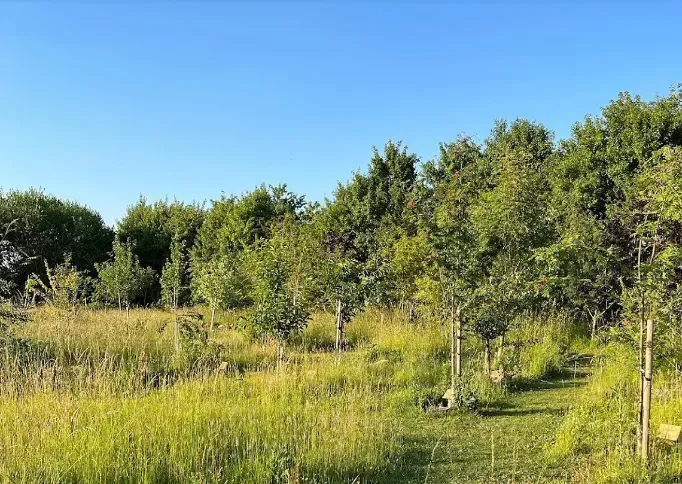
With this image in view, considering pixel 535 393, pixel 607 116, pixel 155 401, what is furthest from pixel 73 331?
pixel 607 116

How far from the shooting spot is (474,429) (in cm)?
546

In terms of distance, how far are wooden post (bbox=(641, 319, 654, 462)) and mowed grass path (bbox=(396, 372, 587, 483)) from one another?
1.92 feet

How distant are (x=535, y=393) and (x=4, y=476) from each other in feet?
19.4

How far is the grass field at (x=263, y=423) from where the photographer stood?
3.76 metres

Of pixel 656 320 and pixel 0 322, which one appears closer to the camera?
pixel 656 320

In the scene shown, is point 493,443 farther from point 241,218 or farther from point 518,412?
point 241,218

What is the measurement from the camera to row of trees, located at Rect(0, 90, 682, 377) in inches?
204

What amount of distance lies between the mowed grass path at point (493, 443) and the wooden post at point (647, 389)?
1.92 ft

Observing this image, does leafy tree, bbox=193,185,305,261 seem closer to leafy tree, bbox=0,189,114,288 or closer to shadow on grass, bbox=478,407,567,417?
leafy tree, bbox=0,189,114,288

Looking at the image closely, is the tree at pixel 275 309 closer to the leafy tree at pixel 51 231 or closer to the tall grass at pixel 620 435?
the tall grass at pixel 620 435

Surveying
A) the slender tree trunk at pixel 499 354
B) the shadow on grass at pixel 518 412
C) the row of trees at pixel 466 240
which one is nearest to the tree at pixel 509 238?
the row of trees at pixel 466 240

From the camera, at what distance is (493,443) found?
185 inches

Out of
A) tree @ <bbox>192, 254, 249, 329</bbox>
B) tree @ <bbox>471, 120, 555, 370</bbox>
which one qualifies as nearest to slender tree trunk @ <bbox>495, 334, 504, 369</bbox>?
tree @ <bbox>471, 120, 555, 370</bbox>

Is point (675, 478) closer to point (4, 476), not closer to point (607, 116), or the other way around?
point (4, 476)
